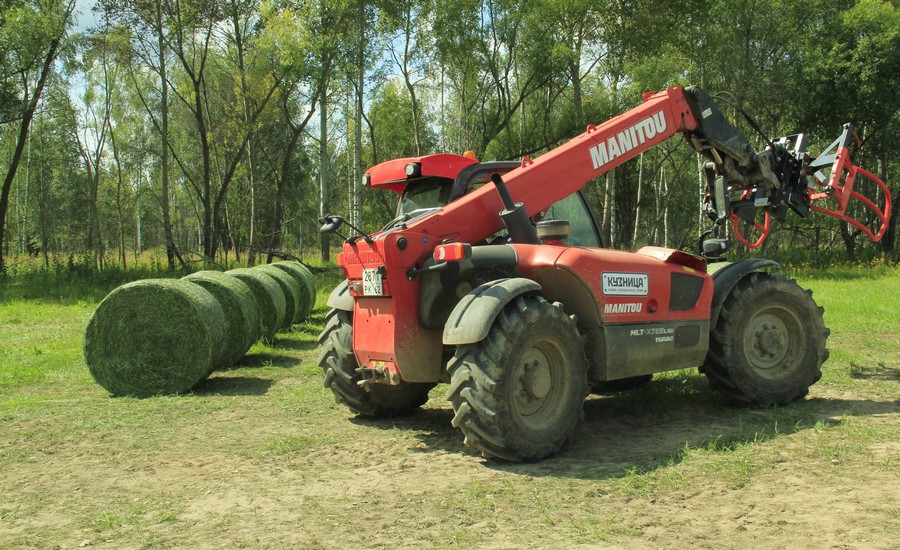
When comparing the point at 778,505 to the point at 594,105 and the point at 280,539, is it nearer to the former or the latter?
the point at 280,539

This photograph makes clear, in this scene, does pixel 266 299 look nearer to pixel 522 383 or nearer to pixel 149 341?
pixel 149 341

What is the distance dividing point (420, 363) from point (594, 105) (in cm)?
2618

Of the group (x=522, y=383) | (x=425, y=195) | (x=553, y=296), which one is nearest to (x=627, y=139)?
(x=553, y=296)

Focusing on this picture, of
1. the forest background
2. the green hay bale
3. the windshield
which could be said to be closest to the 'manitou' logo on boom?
the windshield

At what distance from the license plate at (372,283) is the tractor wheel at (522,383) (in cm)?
83

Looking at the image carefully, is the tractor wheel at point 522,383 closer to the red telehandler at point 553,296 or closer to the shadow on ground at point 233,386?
the red telehandler at point 553,296

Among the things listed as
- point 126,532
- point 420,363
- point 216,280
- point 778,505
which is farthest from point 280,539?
point 216,280

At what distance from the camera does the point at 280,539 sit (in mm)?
3869

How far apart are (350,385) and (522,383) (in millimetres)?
1793

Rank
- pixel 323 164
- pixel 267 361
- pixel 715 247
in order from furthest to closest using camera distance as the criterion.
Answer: pixel 323 164, pixel 267 361, pixel 715 247

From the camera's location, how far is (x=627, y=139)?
6.75 meters

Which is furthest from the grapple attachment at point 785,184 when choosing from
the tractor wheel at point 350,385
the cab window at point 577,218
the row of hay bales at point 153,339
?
the row of hay bales at point 153,339

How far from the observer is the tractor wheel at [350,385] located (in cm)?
648

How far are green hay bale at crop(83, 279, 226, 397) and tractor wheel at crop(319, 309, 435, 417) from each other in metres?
2.21
